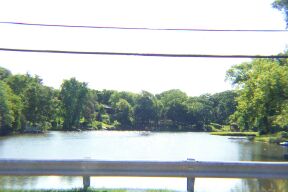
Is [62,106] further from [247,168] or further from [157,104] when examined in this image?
[247,168]

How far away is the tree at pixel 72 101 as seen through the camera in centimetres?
13275

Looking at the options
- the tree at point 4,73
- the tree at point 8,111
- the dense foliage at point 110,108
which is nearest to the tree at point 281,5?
the tree at point 8,111

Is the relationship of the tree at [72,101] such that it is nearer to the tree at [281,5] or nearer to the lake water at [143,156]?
the lake water at [143,156]

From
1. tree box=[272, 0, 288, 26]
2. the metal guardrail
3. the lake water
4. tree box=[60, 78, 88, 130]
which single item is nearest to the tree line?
tree box=[60, 78, 88, 130]

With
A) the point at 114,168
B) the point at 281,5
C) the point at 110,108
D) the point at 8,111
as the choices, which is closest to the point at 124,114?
the point at 110,108

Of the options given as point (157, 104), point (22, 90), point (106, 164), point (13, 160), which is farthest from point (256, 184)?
point (157, 104)

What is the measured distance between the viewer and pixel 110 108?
15838cm

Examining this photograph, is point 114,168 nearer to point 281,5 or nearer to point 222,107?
point 281,5

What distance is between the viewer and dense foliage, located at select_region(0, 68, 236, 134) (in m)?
116

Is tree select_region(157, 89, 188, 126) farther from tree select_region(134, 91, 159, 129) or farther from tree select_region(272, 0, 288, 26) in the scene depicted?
tree select_region(272, 0, 288, 26)

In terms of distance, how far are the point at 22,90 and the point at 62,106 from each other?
2271 centimetres

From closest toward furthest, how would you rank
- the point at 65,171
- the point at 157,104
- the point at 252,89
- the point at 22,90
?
the point at 65,171 < the point at 252,89 < the point at 22,90 < the point at 157,104

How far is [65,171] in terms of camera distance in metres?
8.11

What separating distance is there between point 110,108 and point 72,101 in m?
26.9
